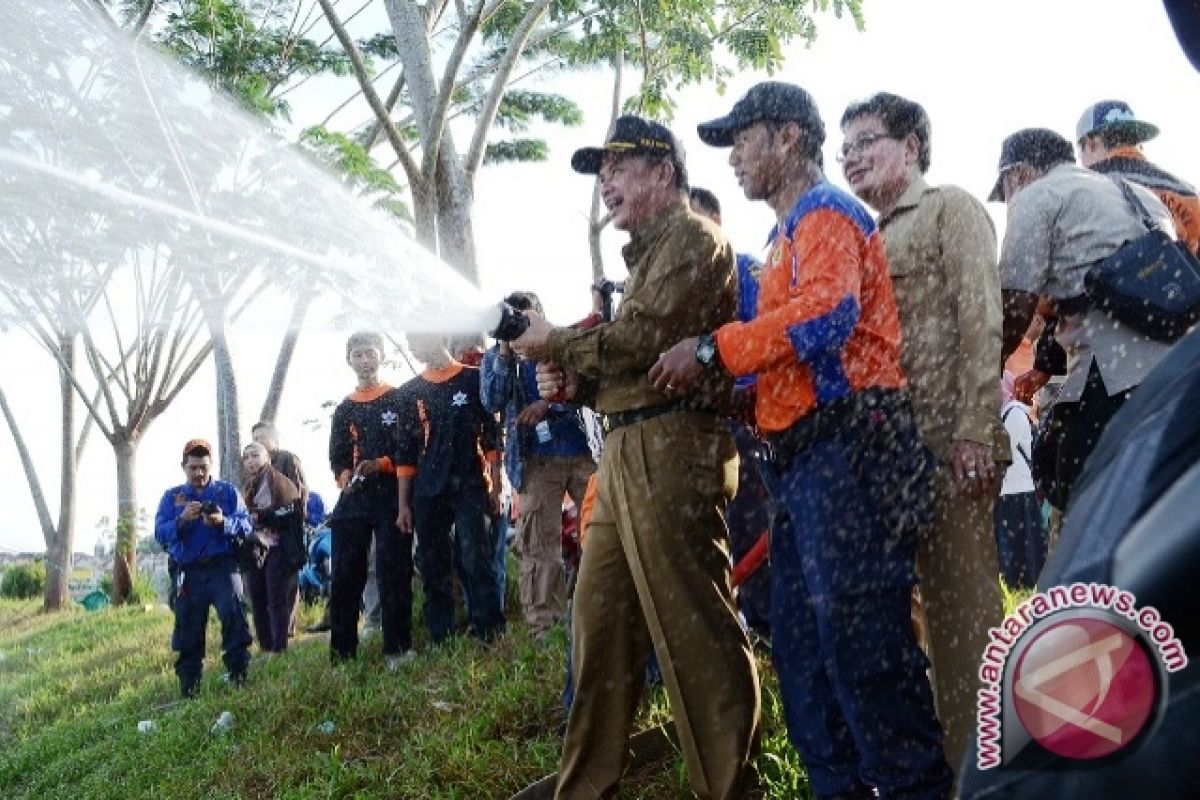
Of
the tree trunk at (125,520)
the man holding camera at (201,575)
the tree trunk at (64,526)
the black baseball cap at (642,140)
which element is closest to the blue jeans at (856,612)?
the black baseball cap at (642,140)

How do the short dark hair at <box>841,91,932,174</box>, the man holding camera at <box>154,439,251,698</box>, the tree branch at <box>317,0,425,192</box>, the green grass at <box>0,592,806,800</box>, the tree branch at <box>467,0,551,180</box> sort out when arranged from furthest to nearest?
the tree branch at <box>467,0,551,180</box>, the tree branch at <box>317,0,425,192</box>, the man holding camera at <box>154,439,251,698</box>, the green grass at <box>0,592,806,800</box>, the short dark hair at <box>841,91,932,174</box>

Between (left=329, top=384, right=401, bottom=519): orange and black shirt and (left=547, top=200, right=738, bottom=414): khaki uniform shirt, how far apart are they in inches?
143

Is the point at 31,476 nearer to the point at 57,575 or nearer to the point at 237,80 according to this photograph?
the point at 57,575

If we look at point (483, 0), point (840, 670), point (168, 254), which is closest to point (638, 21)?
point (483, 0)

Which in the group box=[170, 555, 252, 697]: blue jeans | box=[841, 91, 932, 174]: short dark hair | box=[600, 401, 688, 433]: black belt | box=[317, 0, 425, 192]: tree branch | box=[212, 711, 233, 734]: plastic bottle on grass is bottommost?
box=[212, 711, 233, 734]: plastic bottle on grass

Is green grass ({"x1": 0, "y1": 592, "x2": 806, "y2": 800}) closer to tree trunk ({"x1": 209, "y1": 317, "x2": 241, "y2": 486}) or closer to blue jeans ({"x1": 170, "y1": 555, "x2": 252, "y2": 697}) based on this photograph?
blue jeans ({"x1": 170, "y1": 555, "x2": 252, "y2": 697})

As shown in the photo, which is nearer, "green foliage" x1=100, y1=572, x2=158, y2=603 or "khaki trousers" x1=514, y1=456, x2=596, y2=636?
"khaki trousers" x1=514, y1=456, x2=596, y2=636

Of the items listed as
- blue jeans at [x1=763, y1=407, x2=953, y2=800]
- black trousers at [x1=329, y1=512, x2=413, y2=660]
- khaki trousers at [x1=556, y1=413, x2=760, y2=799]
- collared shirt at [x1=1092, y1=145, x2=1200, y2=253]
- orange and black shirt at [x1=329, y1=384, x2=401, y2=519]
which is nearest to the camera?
blue jeans at [x1=763, y1=407, x2=953, y2=800]

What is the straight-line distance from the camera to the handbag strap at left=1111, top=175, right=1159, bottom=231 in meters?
2.96

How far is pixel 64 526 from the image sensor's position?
19.9 m

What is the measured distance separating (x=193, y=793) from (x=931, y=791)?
148 inches

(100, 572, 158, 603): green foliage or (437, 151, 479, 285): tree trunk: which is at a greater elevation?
(437, 151, 479, 285): tree trunk

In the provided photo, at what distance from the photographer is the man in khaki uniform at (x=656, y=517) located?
305 cm

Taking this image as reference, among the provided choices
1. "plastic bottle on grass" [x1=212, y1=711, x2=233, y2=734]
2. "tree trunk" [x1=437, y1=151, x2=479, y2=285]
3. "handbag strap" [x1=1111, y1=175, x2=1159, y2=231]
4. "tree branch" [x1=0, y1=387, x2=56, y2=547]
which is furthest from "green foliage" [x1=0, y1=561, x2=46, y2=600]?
"handbag strap" [x1=1111, y1=175, x2=1159, y2=231]
